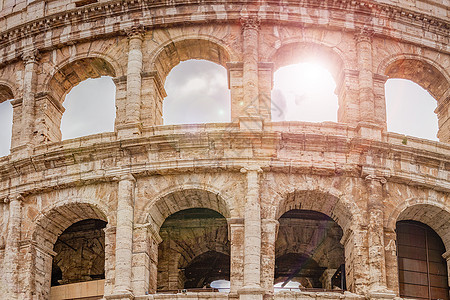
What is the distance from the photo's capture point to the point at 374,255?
21625 millimetres

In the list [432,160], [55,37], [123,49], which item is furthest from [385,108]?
[55,37]

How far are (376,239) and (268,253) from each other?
9.14 feet

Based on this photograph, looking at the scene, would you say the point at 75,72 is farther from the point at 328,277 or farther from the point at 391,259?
the point at 391,259

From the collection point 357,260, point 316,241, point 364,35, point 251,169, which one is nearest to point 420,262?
point 357,260

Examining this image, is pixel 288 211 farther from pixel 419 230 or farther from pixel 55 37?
pixel 55 37

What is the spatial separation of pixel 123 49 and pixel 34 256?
6.55m

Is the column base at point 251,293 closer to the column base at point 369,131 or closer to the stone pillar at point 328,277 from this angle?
the column base at point 369,131

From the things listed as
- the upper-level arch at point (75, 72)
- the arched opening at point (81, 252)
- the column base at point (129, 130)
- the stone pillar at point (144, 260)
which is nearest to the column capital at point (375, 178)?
the stone pillar at point (144, 260)

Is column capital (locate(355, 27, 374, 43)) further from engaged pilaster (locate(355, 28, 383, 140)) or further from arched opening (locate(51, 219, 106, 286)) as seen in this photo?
arched opening (locate(51, 219, 106, 286))

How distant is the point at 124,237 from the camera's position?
71.9ft

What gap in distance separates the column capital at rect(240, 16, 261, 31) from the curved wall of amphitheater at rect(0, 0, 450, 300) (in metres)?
0.05

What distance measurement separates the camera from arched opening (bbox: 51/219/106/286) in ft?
84.6

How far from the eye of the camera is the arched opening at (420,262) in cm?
2334

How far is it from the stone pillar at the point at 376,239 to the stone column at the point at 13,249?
9191 millimetres
